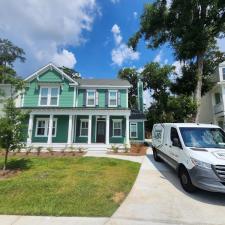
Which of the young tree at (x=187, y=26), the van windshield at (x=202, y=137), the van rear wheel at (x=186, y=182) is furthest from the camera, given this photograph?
the young tree at (x=187, y=26)

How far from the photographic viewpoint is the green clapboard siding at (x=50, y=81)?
68.6ft

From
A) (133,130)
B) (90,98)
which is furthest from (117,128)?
(90,98)

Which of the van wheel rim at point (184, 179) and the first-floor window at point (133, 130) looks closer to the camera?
the van wheel rim at point (184, 179)

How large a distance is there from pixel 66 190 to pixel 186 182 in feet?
13.3

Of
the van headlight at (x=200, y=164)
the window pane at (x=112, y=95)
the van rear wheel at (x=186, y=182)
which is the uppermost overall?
the window pane at (x=112, y=95)

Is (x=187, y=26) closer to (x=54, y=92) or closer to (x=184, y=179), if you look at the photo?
(x=54, y=92)

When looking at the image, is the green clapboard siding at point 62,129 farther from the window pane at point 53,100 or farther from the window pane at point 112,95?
the window pane at point 112,95

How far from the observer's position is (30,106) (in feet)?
68.2

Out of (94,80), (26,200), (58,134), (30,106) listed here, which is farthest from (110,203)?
(94,80)

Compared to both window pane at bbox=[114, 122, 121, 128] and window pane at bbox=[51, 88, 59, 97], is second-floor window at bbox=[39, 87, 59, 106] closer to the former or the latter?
window pane at bbox=[51, 88, 59, 97]

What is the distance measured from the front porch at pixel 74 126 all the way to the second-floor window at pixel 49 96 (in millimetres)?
1264

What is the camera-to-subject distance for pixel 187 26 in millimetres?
19641

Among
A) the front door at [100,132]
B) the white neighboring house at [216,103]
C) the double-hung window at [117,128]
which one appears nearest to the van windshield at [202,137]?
the double-hung window at [117,128]

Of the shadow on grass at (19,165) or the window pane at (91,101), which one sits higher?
the window pane at (91,101)
